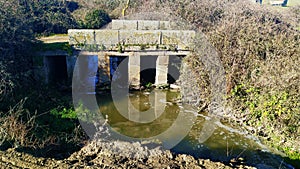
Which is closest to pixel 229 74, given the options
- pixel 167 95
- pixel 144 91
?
pixel 167 95

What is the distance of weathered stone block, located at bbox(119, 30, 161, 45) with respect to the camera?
401 inches

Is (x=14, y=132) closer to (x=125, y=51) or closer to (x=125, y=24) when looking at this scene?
(x=125, y=51)

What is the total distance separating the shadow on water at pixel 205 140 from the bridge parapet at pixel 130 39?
2.27 meters

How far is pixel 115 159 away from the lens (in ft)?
15.1

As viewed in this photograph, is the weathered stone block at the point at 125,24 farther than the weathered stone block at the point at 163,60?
Yes

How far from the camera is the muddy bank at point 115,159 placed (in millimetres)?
4238

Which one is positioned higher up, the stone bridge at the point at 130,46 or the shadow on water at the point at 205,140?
the stone bridge at the point at 130,46

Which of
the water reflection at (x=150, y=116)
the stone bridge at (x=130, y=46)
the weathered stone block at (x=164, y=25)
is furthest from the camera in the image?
the weathered stone block at (x=164, y=25)

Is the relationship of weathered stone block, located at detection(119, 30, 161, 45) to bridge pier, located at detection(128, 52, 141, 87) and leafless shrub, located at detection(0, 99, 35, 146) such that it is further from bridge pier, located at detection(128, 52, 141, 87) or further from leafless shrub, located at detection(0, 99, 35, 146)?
leafless shrub, located at detection(0, 99, 35, 146)

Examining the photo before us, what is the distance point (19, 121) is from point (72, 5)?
18.1m

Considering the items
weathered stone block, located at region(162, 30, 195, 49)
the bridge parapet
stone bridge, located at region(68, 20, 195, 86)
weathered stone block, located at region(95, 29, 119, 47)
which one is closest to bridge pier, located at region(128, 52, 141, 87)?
stone bridge, located at region(68, 20, 195, 86)

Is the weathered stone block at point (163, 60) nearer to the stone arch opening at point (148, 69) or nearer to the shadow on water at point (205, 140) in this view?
the stone arch opening at point (148, 69)

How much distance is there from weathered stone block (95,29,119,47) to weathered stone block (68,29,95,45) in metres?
0.21

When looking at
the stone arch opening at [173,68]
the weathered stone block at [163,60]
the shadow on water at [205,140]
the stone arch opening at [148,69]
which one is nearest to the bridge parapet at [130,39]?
the weathered stone block at [163,60]
